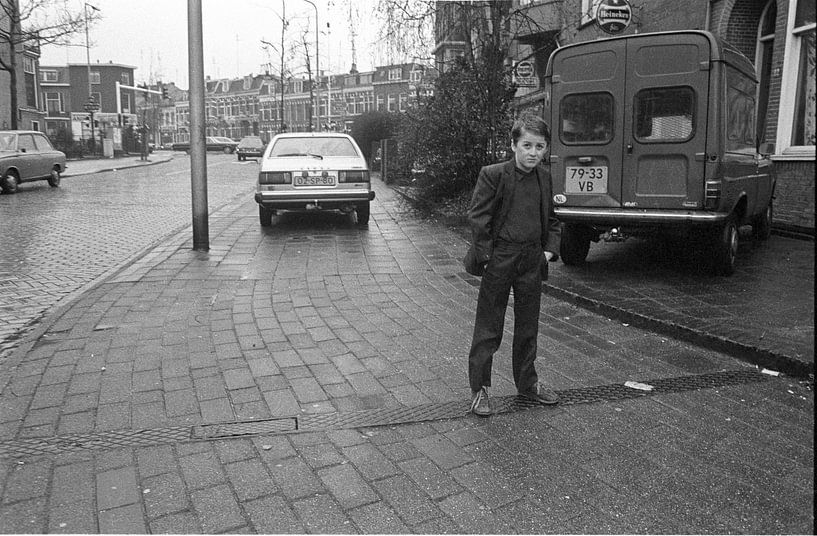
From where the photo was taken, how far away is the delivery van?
7430mm

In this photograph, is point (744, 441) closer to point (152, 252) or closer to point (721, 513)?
point (721, 513)

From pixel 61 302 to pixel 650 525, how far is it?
6045 mm

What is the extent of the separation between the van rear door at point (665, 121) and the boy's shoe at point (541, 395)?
4.04 meters

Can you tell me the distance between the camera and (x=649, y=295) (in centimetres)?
704

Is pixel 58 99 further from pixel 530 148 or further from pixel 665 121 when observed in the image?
pixel 530 148

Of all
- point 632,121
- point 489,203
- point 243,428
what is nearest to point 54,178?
point 632,121

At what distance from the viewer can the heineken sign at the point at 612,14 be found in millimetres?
11695

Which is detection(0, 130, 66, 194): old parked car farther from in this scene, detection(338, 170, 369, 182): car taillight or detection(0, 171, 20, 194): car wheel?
detection(338, 170, 369, 182): car taillight

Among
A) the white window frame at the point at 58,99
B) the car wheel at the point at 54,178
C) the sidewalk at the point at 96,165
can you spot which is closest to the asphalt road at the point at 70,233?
the car wheel at the point at 54,178

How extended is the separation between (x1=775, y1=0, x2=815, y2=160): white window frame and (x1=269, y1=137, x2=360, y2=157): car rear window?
23.8ft

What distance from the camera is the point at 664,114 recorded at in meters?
7.67

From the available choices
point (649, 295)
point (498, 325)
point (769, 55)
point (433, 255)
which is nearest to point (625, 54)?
point (649, 295)

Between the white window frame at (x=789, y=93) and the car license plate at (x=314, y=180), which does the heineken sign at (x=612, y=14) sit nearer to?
the white window frame at (x=789, y=93)

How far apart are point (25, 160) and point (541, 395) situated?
67.5ft
